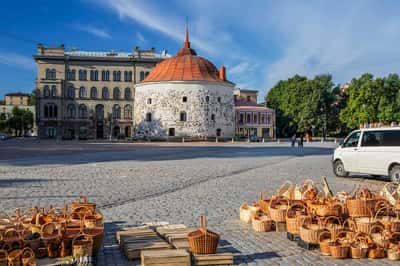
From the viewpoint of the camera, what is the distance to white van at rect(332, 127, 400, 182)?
43.7ft

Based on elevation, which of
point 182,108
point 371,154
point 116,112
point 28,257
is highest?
point 116,112

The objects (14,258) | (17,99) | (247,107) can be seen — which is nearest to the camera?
(14,258)

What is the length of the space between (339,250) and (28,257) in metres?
3.96

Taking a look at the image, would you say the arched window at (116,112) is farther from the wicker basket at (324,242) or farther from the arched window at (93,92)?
the wicker basket at (324,242)

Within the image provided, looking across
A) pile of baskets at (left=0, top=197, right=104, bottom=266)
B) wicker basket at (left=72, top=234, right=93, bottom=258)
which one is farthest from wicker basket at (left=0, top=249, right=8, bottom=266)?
wicker basket at (left=72, top=234, right=93, bottom=258)

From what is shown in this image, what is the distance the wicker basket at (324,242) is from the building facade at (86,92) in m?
68.3

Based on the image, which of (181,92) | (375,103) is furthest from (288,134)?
(181,92)

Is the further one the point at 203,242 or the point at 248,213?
the point at 248,213

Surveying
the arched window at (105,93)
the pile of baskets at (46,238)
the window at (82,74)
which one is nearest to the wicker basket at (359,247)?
the pile of baskets at (46,238)

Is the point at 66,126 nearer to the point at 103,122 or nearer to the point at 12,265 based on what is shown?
the point at 103,122

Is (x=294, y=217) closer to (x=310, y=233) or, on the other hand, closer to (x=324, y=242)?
(x=310, y=233)

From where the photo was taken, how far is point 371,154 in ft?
46.1

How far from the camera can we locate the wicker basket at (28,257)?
4.45 meters

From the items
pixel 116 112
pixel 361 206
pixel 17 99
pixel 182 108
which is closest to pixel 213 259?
pixel 361 206
